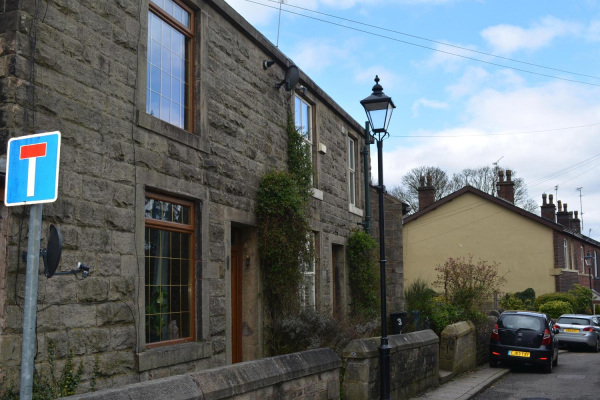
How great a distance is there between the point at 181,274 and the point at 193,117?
2277 millimetres

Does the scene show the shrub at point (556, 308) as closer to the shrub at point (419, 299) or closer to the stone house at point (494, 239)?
the stone house at point (494, 239)

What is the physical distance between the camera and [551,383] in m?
14.1

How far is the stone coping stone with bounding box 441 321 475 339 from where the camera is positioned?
14.3 m

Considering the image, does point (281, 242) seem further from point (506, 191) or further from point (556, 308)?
point (506, 191)

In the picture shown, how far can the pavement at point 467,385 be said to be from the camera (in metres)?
11.4

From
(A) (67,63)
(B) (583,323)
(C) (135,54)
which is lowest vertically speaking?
(B) (583,323)

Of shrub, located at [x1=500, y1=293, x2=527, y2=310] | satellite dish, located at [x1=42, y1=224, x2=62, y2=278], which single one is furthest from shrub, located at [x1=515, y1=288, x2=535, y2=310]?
satellite dish, located at [x1=42, y1=224, x2=62, y2=278]

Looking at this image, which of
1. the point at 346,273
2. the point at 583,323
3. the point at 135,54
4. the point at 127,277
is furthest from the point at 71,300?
the point at 583,323

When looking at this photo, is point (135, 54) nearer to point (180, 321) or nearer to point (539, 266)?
point (180, 321)

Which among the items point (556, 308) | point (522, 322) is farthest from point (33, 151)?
point (556, 308)

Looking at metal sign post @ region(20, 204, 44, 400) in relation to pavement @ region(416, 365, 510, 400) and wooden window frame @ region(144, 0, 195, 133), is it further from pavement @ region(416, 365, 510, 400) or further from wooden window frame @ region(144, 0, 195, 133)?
pavement @ region(416, 365, 510, 400)

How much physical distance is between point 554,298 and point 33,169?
101 ft

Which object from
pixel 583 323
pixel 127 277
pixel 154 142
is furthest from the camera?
pixel 583 323

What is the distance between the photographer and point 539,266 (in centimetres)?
3419
